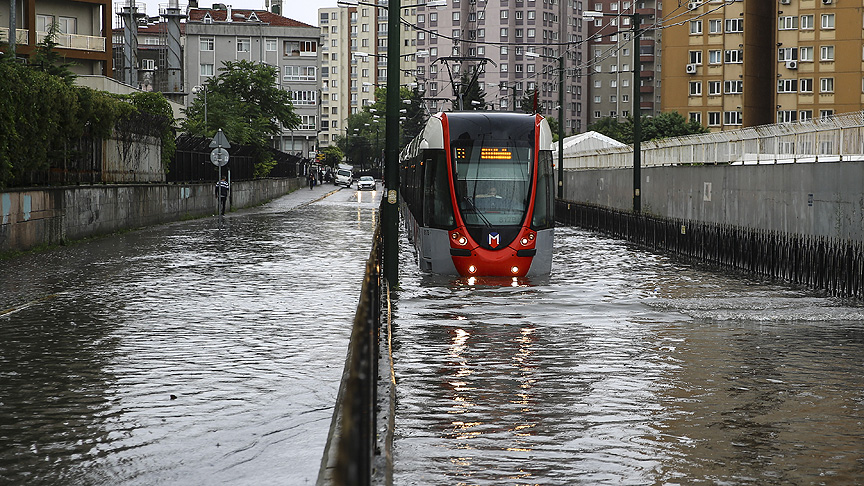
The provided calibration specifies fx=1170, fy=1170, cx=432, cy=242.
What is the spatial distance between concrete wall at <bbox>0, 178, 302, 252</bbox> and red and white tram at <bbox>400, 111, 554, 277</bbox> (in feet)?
29.3

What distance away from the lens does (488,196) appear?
2220 centimetres

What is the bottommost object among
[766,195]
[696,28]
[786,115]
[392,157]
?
[766,195]

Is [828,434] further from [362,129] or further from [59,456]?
[362,129]

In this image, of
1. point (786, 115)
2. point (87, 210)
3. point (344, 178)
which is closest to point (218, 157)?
point (87, 210)

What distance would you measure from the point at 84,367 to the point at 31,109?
1733 cm

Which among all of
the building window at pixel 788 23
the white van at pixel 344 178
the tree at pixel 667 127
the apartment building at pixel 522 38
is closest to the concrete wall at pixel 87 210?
the tree at pixel 667 127

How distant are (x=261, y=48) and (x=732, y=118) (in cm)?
5835

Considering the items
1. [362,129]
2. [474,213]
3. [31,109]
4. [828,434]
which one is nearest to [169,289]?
[474,213]

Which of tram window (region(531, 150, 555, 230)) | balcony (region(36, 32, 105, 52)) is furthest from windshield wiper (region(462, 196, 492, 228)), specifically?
balcony (region(36, 32, 105, 52))

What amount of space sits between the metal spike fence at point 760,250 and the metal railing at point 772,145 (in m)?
2.14

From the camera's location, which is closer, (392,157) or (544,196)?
(392,157)

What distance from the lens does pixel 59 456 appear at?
24.3ft

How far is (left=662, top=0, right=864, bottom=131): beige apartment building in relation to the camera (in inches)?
3745

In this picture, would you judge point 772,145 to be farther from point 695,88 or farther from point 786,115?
point 695,88
